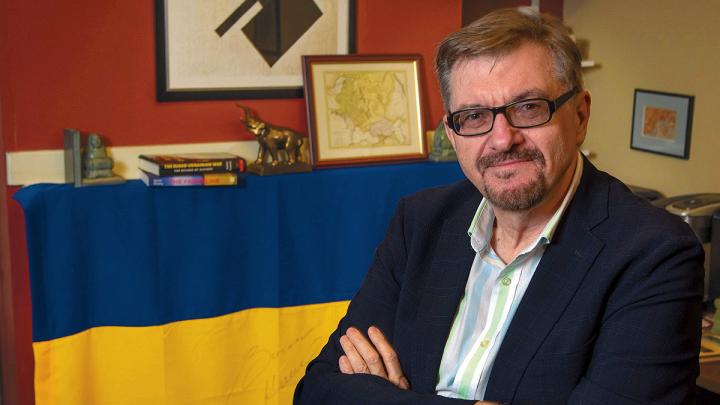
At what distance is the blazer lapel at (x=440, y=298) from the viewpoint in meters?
1.79

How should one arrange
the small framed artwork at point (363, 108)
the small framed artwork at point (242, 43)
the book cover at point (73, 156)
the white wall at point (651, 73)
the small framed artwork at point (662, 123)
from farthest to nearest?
the small framed artwork at point (662, 123), the white wall at point (651, 73), the small framed artwork at point (363, 108), the small framed artwork at point (242, 43), the book cover at point (73, 156)

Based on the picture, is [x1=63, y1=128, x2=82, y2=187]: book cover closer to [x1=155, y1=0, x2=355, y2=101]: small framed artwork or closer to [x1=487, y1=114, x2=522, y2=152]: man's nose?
[x1=155, y1=0, x2=355, y2=101]: small framed artwork

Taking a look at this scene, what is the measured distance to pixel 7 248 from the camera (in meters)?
3.13

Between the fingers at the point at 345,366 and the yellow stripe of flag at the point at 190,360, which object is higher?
the fingers at the point at 345,366

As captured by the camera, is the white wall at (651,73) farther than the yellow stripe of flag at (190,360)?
Yes

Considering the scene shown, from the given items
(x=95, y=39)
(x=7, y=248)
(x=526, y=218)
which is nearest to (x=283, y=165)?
(x=95, y=39)

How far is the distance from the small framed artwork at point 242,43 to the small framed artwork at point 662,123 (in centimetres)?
152

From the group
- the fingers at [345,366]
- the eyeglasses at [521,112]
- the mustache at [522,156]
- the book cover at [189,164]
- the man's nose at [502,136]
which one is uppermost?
the eyeglasses at [521,112]

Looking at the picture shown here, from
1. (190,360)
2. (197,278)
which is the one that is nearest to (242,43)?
(197,278)

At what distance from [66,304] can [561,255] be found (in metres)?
1.91

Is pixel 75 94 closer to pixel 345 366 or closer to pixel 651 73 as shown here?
pixel 345 366

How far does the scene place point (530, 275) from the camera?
1.75 metres

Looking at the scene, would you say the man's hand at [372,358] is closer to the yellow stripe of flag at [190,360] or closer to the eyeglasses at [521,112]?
the eyeglasses at [521,112]

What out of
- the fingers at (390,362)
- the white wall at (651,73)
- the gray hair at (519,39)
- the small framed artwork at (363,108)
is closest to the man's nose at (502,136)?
the gray hair at (519,39)
